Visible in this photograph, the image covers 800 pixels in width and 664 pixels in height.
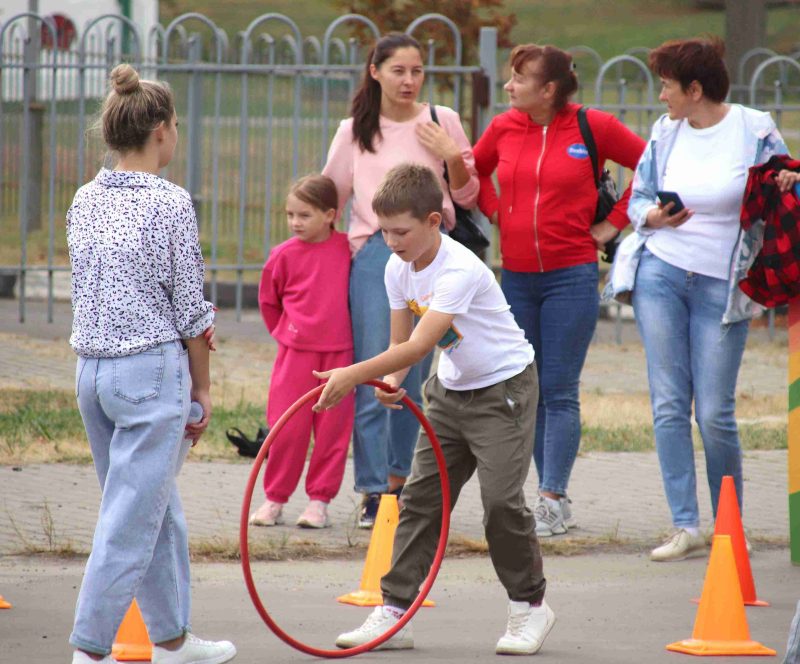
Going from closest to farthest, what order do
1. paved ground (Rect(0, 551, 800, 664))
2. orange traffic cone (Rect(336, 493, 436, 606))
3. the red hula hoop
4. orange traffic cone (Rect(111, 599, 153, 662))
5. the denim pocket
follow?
the denim pocket
the red hula hoop
orange traffic cone (Rect(111, 599, 153, 662))
paved ground (Rect(0, 551, 800, 664))
orange traffic cone (Rect(336, 493, 436, 606))

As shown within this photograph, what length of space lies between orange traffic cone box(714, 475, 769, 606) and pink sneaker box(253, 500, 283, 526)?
206 centimetres

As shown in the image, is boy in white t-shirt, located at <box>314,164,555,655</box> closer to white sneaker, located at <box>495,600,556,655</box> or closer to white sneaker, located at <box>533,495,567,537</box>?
white sneaker, located at <box>495,600,556,655</box>

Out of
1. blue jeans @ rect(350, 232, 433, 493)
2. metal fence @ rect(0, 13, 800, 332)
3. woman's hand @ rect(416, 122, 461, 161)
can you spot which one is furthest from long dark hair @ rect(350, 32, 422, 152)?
metal fence @ rect(0, 13, 800, 332)

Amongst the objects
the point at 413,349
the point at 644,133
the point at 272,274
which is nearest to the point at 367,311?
the point at 272,274

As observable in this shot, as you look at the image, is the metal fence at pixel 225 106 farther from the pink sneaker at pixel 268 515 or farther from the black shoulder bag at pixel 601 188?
the pink sneaker at pixel 268 515

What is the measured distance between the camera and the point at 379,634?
469 cm

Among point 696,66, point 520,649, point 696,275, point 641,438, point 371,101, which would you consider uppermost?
point 696,66

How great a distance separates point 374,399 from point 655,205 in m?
1.47

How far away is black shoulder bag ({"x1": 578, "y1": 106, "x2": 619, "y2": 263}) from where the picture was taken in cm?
634

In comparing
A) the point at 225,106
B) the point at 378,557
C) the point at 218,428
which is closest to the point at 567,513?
the point at 378,557

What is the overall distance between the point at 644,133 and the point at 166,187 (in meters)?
12.1

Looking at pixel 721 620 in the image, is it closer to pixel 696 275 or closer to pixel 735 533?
pixel 735 533

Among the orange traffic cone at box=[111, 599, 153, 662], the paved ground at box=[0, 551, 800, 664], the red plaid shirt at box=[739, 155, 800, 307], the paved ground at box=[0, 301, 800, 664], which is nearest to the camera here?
the orange traffic cone at box=[111, 599, 153, 662]

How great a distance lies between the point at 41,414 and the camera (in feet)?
28.2
